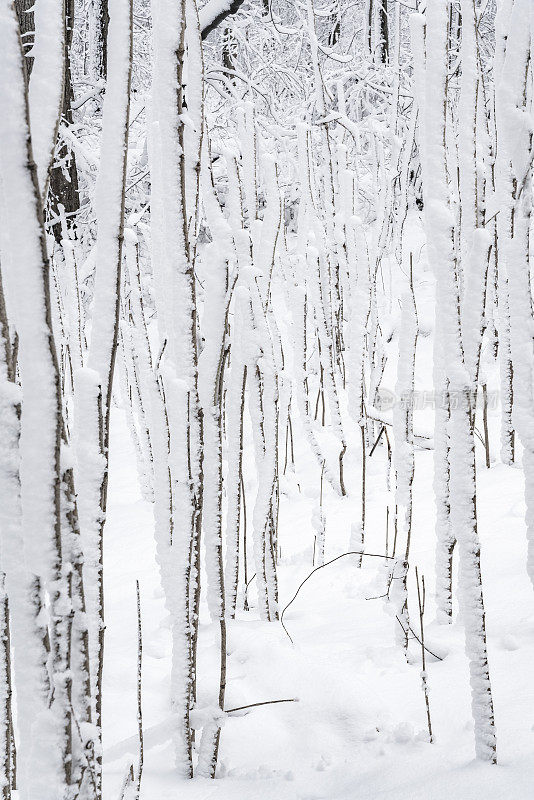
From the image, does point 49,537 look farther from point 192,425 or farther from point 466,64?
point 466,64

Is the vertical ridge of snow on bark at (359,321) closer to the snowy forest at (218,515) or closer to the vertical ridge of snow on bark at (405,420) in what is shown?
the snowy forest at (218,515)

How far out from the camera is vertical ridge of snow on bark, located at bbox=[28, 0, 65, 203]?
21.2 inches

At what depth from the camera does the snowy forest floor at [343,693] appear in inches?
29.8

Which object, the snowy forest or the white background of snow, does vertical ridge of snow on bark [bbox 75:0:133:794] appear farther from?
the white background of snow

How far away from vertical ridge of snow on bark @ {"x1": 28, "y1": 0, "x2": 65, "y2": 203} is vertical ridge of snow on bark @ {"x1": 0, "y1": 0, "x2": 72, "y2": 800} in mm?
89

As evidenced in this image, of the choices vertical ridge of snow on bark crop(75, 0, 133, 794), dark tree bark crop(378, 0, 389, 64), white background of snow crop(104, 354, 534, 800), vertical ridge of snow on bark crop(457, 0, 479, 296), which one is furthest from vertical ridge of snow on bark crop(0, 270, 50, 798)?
dark tree bark crop(378, 0, 389, 64)

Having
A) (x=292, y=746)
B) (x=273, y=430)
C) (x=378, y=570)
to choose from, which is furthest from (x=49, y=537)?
(x=378, y=570)

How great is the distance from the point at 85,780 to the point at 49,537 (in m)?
0.21

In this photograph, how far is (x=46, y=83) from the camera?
54 cm

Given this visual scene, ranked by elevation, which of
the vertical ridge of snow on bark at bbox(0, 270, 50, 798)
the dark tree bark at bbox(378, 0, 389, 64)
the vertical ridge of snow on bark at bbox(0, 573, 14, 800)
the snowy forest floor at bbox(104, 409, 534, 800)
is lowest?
the snowy forest floor at bbox(104, 409, 534, 800)

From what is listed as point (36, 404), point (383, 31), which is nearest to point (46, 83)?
point (36, 404)

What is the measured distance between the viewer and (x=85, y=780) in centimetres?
53

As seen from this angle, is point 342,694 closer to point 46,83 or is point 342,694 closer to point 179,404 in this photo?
point 179,404

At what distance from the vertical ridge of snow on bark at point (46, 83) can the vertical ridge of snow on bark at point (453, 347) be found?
17.1 inches
